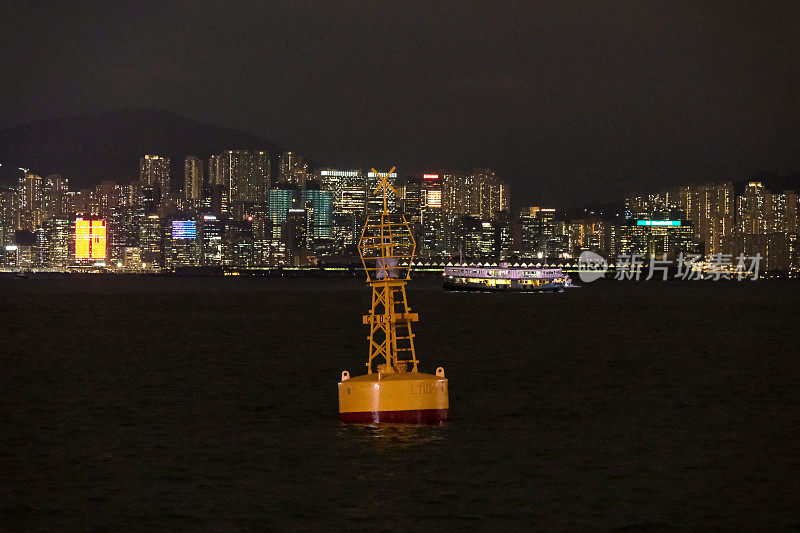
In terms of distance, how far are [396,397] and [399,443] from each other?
1220 millimetres

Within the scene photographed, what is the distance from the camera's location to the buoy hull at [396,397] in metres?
30.2

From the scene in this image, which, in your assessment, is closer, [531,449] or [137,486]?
[137,486]

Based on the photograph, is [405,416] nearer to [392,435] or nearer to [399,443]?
[392,435]

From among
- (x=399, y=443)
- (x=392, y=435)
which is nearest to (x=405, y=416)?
(x=392, y=435)

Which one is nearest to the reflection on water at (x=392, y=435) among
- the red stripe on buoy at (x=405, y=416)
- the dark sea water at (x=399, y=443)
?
the dark sea water at (x=399, y=443)

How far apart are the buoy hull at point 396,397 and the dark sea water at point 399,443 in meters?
0.50

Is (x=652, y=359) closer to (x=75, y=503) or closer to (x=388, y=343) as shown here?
(x=388, y=343)

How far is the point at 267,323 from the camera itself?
106562mm

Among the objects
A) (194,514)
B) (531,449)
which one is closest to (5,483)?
(194,514)

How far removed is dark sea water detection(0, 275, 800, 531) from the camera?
23.6 m

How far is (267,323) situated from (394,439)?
76723 millimetres

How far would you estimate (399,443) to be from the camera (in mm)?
→ 30297

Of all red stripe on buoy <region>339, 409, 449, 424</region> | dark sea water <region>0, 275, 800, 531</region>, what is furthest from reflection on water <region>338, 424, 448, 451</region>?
red stripe on buoy <region>339, 409, 449, 424</region>

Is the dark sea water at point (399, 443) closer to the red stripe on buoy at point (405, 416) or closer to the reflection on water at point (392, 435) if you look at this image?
the reflection on water at point (392, 435)
